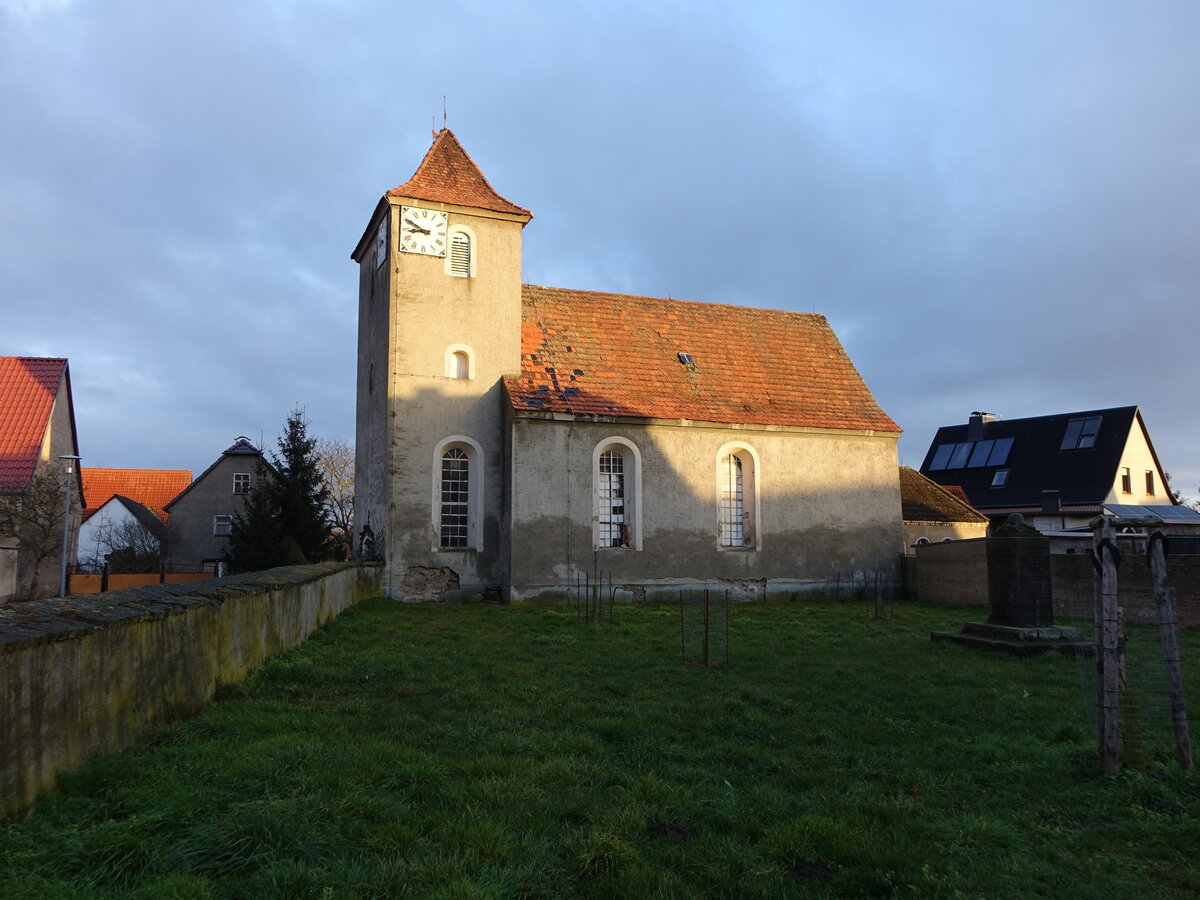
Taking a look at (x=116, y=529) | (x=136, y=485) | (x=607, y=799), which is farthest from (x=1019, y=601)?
(x=136, y=485)

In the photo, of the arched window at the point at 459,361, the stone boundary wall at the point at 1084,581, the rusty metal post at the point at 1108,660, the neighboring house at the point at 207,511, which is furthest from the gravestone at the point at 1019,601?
the neighboring house at the point at 207,511

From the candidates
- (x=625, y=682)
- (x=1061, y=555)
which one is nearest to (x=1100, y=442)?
(x=1061, y=555)

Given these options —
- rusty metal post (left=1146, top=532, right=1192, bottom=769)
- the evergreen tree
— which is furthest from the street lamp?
rusty metal post (left=1146, top=532, right=1192, bottom=769)

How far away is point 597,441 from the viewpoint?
21.6m

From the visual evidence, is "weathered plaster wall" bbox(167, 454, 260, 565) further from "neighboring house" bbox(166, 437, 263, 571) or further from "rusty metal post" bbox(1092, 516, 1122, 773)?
"rusty metal post" bbox(1092, 516, 1122, 773)

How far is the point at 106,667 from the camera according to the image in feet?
16.0

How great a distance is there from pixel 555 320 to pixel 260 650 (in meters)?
16.8

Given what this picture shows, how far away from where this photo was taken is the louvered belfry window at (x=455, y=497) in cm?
2158

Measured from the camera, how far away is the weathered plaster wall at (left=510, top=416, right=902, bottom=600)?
2083cm

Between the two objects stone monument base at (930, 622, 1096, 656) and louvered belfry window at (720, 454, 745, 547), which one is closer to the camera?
stone monument base at (930, 622, 1096, 656)

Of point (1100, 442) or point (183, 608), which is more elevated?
point (1100, 442)

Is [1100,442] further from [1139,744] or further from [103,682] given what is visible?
[103,682]

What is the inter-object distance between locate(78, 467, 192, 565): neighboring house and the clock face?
93.8 ft

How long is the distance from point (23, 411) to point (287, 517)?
33.8ft
